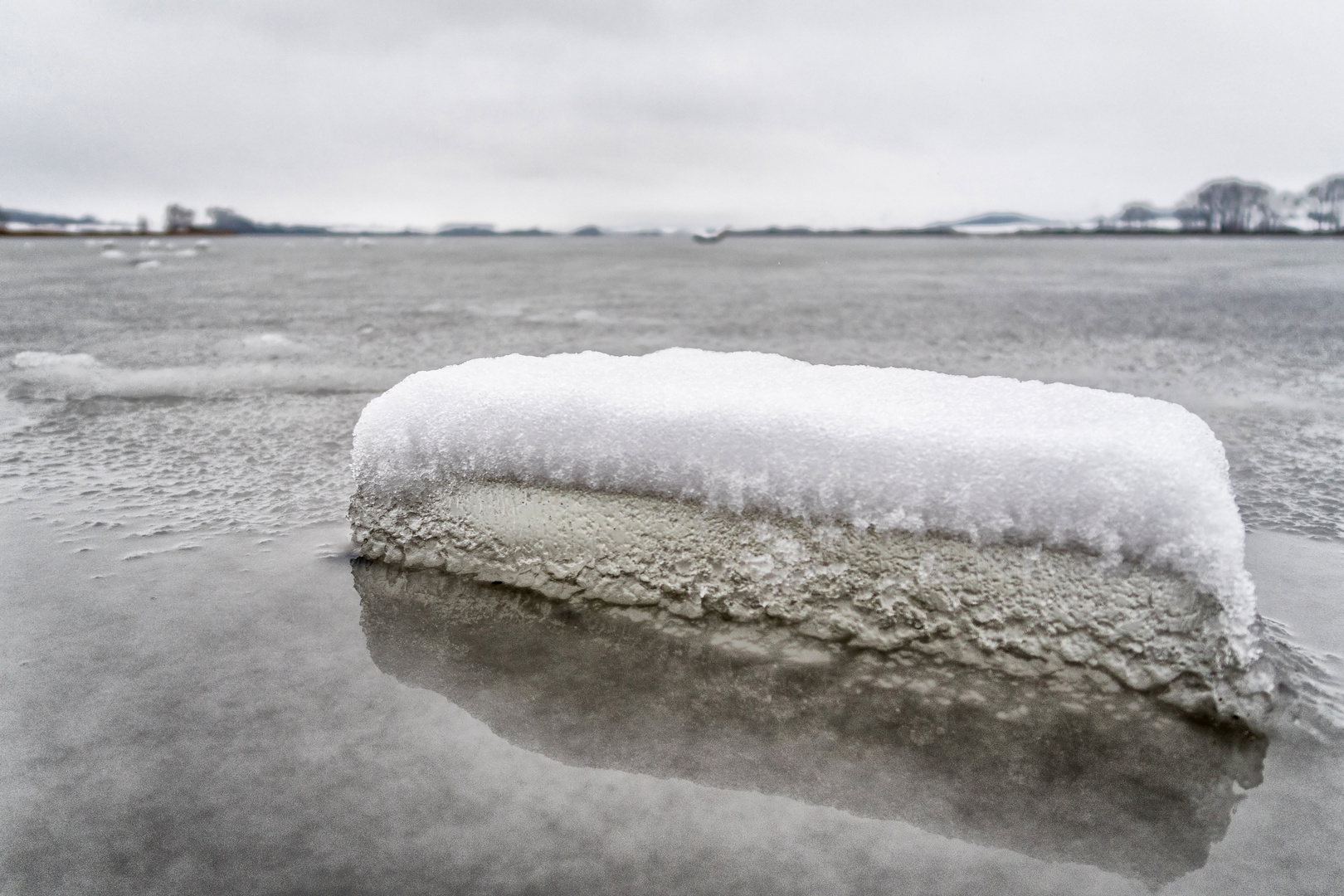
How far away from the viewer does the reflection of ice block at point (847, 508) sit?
6.40 feet

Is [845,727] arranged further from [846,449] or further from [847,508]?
[846,449]

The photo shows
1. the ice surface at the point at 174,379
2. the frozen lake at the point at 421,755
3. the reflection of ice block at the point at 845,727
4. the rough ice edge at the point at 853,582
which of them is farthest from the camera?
the ice surface at the point at 174,379

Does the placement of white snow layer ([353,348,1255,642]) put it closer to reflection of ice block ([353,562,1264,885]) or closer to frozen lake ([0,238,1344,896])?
reflection of ice block ([353,562,1264,885])

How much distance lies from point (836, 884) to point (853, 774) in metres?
0.30

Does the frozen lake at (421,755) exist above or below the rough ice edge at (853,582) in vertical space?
below

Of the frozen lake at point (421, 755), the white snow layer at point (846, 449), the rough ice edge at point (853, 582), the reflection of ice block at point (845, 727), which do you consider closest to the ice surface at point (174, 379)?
the frozen lake at point (421, 755)

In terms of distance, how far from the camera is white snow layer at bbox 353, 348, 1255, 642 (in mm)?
1952

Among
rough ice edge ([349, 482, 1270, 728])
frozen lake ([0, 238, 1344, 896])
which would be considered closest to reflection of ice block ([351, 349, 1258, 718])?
rough ice edge ([349, 482, 1270, 728])

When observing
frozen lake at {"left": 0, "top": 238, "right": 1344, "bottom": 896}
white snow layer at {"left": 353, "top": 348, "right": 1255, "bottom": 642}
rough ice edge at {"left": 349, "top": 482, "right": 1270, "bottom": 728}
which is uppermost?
white snow layer at {"left": 353, "top": 348, "right": 1255, "bottom": 642}

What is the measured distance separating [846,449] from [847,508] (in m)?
0.16

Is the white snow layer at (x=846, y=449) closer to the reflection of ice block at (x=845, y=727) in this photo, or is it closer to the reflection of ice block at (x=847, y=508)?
the reflection of ice block at (x=847, y=508)

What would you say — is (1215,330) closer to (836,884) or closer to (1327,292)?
(1327,292)

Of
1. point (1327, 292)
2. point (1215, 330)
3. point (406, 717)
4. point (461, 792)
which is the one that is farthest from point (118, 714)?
point (1327, 292)

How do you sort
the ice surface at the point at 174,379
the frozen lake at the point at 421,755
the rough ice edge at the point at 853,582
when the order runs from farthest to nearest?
the ice surface at the point at 174,379 → the rough ice edge at the point at 853,582 → the frozen lake at the point at 421,755
